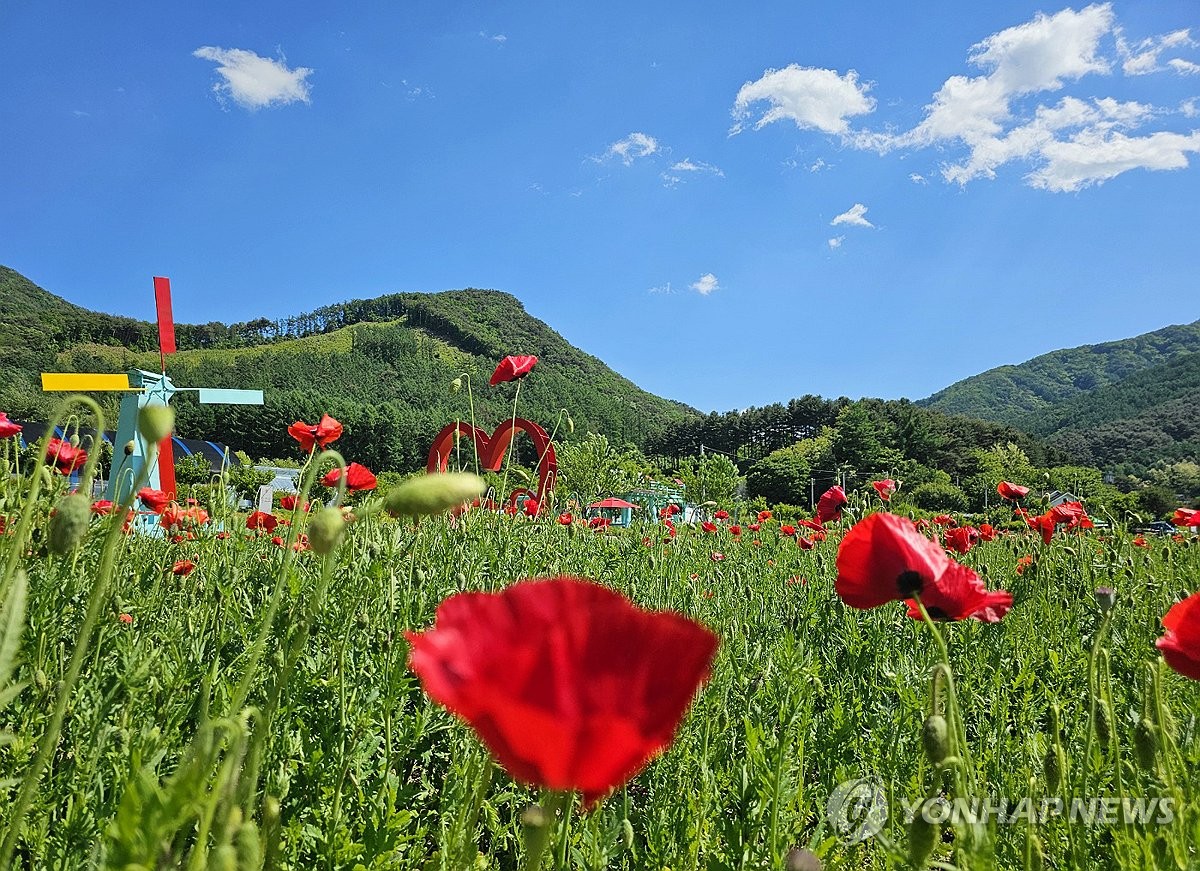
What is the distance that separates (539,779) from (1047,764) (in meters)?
1.02

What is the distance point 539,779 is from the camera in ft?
1.48

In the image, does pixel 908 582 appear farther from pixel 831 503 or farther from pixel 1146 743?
pixel 831 503

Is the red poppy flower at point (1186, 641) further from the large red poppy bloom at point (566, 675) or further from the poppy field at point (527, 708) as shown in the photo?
the large red poppy bloom at point (566, 675)

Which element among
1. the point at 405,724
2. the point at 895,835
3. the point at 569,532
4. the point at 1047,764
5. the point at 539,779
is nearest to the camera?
the point at 539,779

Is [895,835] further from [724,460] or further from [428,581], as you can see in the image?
[724,460]

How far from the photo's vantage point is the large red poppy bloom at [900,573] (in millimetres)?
1016

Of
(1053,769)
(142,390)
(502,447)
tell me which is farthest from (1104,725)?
(142,390)

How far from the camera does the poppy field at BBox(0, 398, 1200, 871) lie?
45cm

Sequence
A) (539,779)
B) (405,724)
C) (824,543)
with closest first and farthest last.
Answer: (539,779)
(405,724)
(824,543)

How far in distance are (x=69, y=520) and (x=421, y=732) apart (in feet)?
3.70

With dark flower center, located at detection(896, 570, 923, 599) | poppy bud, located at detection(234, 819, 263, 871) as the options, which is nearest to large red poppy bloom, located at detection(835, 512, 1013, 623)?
dark flower center, located at detection(896, 570, 923, 599)

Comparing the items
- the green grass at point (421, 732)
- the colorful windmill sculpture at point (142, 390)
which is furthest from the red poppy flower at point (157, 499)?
the colorful windmill sculpture at point (142, 390)

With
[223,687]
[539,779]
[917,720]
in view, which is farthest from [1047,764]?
[223,687]

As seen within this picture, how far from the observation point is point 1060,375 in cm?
14950
